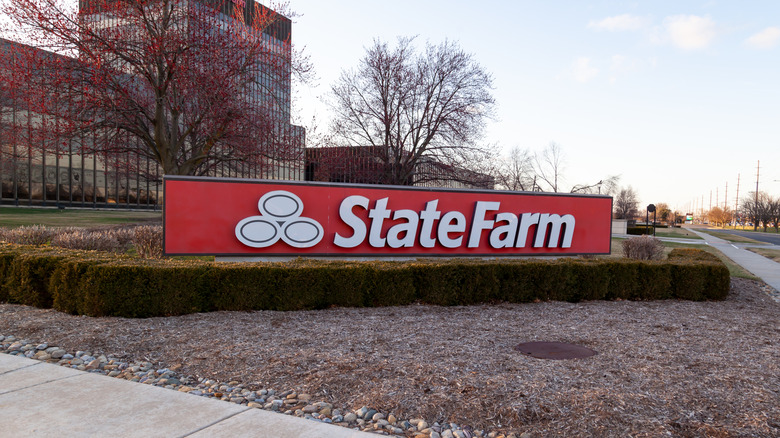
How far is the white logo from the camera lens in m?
10.2

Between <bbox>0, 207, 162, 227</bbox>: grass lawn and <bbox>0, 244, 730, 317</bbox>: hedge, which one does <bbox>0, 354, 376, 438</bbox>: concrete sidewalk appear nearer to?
<bbox>0, 244, 730, 317</bbox>: hedge

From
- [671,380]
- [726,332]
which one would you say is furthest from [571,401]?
[726,332]

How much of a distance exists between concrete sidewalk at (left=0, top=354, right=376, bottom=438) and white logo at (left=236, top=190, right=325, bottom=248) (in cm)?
615

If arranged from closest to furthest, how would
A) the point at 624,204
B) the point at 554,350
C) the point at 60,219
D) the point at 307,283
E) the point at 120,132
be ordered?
the point at 554,350 < the point at 307,283 < the point at 120,132 < the point at 60,219 < the point at 624,204

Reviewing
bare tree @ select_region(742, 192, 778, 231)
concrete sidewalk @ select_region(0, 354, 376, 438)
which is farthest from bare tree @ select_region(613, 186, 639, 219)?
concrete sidewalk @ select_region(0, 354, 376, 438)

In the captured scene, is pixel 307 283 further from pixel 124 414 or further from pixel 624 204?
pixel 624 204

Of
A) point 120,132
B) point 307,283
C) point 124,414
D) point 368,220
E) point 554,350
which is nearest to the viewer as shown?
point 124,414

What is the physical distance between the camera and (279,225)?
10.4 meters

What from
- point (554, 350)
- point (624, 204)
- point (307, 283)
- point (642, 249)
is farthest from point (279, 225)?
point (624, 204)

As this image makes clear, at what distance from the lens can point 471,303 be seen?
27.5 feet

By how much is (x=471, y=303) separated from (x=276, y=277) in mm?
A: 3398

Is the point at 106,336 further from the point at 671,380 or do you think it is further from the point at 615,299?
the point at 615,299

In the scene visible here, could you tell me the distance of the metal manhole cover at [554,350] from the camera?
519 centimetres

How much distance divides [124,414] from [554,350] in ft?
14.1
